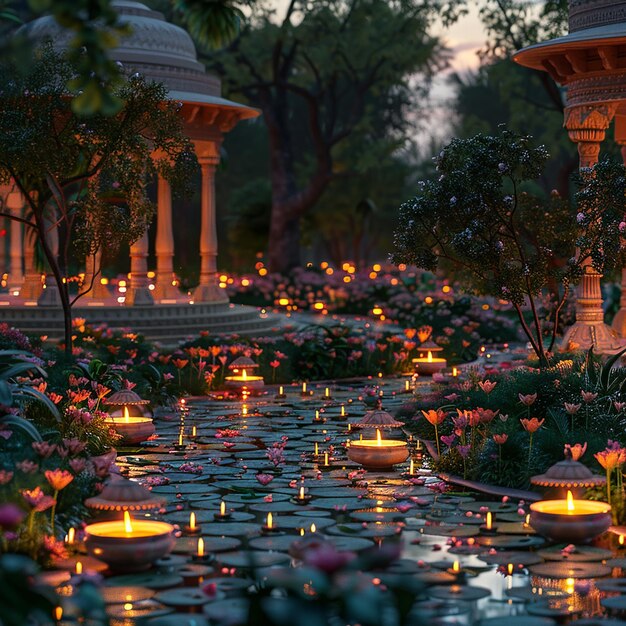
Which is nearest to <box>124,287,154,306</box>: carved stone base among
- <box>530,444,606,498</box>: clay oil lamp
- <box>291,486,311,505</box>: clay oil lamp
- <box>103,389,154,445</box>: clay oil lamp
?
<box>103,389,154,445</box>: clay oil lamp

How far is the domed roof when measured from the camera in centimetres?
2208

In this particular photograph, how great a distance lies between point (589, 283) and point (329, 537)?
30.2ft

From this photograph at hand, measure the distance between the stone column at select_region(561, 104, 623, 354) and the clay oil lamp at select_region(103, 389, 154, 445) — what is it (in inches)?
243

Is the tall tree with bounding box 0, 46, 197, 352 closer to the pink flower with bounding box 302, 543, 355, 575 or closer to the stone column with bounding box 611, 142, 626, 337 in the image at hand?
the stone column with bounding box 611, 142, 626, 337

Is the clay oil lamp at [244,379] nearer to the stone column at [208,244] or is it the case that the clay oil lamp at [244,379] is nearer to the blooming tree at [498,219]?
the blooming tree at [498,219]

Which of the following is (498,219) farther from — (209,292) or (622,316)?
(209,292)

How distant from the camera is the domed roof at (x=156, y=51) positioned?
22.1m

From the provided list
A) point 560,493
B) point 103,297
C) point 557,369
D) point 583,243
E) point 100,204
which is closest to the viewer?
point 560,493

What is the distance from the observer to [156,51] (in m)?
22.5

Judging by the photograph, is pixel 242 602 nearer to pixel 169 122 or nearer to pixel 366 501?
pixel 366 501

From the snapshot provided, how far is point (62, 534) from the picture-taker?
8.15m

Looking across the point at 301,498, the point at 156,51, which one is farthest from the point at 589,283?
the point at 156,51

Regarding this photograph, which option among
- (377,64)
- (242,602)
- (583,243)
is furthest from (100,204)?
(377,64)

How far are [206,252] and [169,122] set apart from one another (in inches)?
358
